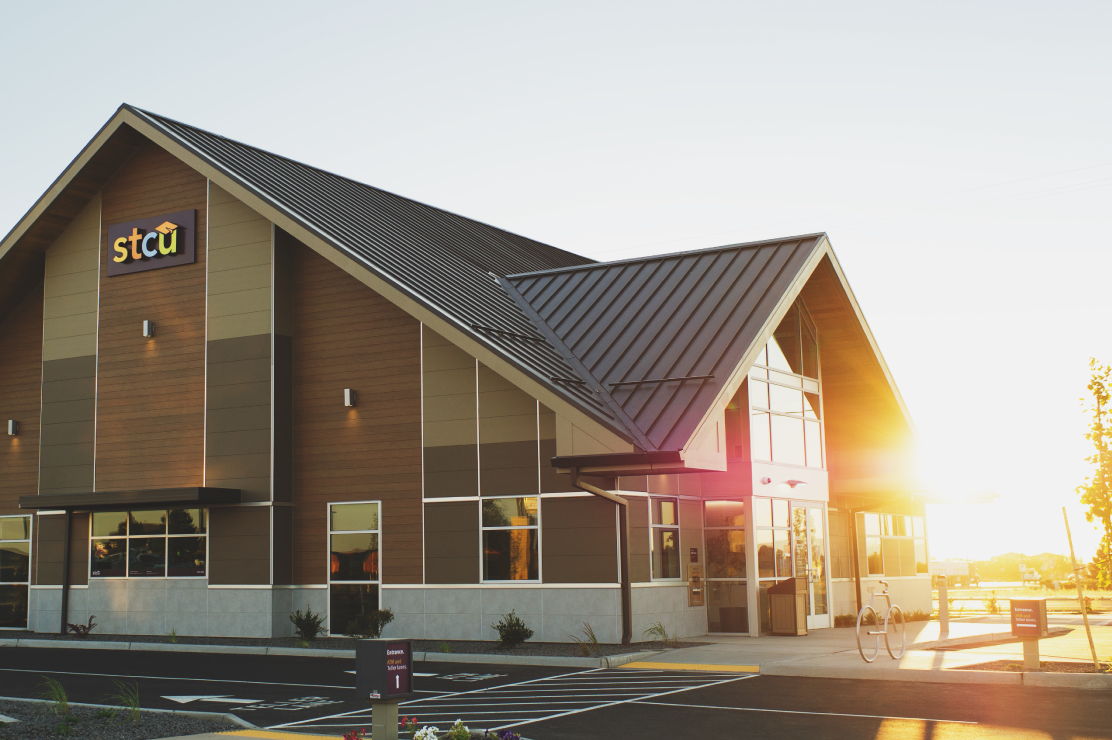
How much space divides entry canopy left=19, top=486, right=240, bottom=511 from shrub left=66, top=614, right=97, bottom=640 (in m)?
2.58

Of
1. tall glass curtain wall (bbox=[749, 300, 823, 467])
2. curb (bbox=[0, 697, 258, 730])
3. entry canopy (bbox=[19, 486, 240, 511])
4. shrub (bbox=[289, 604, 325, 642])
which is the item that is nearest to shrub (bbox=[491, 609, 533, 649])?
shrub (bbox=[289, 604, 325, 642])

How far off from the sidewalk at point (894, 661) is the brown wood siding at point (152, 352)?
12308 mm

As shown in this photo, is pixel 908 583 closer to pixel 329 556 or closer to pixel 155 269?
pixel 329 556

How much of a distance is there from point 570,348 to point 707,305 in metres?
2.95

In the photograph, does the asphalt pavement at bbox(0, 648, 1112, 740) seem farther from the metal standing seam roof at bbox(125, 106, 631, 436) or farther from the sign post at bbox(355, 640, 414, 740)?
the metal standing seam roof at bbox(125, 106, 631, 436)

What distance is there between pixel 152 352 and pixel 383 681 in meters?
17.8

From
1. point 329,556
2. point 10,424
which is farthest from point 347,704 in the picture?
point 10,424

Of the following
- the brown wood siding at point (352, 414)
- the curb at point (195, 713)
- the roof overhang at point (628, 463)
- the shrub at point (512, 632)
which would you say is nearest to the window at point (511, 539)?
the shrub at point (512, 632)

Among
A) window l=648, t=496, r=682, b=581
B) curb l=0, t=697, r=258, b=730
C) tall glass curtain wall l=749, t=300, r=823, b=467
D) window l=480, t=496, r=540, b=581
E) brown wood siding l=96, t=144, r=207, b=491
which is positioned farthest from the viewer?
brown wood siding l=96, t=144, r=207, b=491

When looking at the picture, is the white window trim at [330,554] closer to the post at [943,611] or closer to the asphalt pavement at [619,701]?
the asphalt pavement at [619,701]

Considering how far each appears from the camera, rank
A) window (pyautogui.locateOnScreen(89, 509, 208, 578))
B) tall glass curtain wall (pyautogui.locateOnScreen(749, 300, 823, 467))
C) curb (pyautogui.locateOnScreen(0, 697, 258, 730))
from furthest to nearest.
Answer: window (pyautogui.locateOnScreen(89, 509, 208, 578)) → tall glass curtain wall (pyautogui.locateOnScreen(749, 300, 823, 467)) → curb (pyautogui.locateOnScreen(0, 697, 258, 730))

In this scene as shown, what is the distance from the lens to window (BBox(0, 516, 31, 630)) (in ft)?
87.8

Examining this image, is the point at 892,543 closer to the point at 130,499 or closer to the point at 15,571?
the point at 130,499

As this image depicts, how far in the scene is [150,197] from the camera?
25.6 metres
